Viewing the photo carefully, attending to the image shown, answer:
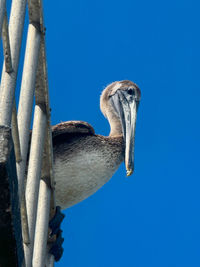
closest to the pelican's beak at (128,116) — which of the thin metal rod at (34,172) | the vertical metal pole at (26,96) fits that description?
the thin metal rod at (34,172)

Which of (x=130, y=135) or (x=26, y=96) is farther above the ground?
(x=130, y=135)

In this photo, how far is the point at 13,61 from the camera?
4.40m

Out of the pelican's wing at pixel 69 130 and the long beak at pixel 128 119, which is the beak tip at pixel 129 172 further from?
the pelican's wing at pixel 69 130

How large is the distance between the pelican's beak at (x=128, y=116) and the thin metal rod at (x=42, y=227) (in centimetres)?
221

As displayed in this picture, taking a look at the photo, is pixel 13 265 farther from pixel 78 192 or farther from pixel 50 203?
pixel 78 192

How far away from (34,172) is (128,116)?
4.35m

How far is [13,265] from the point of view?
3830 mm

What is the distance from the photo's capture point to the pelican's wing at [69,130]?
7.94 meters

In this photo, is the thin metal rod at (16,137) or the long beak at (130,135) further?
the long beak at (130,135)

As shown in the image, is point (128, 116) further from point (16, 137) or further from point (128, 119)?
point (16, 137)

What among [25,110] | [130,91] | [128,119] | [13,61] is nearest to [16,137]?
[25,110]

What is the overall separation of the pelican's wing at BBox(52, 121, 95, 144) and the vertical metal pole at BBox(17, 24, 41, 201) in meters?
2.54

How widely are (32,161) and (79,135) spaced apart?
8.82 ft

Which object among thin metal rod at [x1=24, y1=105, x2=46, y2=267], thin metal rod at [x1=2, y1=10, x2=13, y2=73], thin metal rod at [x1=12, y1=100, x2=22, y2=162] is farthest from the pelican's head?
thin metal rod at [x1=2, y1=10, x2=13, y2=73]
